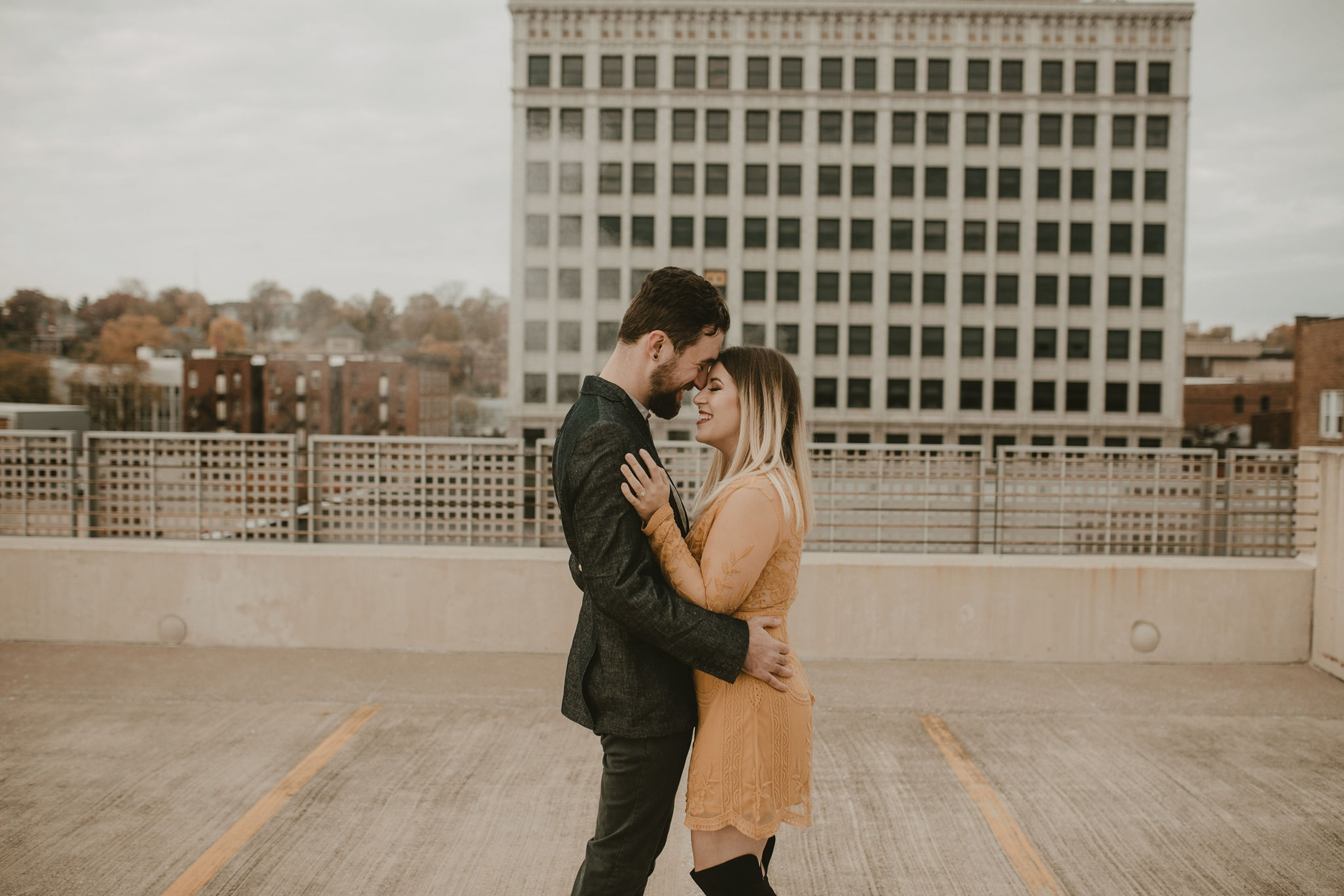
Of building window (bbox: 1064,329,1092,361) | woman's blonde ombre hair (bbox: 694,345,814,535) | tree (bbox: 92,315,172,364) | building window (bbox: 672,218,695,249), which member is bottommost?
woman's blonde ombre hair (bbox: 694,345,814,535)

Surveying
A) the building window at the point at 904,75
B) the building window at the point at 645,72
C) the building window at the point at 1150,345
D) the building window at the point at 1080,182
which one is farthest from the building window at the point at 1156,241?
the building window at the point at 645,72

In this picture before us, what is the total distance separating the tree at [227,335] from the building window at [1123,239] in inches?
3399

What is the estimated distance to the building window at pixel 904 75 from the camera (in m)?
62.5

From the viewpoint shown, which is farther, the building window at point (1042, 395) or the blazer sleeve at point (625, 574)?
the building window at point (1042, 395)

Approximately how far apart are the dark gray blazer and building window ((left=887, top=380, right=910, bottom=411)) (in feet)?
203

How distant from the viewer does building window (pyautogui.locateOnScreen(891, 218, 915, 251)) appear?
205 feet

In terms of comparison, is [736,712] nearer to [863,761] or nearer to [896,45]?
[863,761]

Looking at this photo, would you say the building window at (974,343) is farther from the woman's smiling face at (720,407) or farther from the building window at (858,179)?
the woman's smiling face at (720,407)

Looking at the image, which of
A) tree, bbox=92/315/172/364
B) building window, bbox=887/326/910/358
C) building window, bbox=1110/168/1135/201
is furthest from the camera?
tree, bbox=92/315/172/364

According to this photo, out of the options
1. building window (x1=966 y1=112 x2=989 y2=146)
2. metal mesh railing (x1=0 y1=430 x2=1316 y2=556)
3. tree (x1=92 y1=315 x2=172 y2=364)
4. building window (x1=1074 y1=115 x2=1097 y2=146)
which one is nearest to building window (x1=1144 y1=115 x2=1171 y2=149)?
building window (x1=1074 y1=115 x2=1097 y2=146)

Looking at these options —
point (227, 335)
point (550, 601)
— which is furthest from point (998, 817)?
point (227, 335)

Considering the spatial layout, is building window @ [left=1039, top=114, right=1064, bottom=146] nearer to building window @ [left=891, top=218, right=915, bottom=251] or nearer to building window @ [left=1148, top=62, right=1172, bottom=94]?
building window @ [left=1148, top=62, right=1172, bottom=94]

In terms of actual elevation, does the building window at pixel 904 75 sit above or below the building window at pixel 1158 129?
above

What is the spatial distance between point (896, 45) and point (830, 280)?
16973 mm
